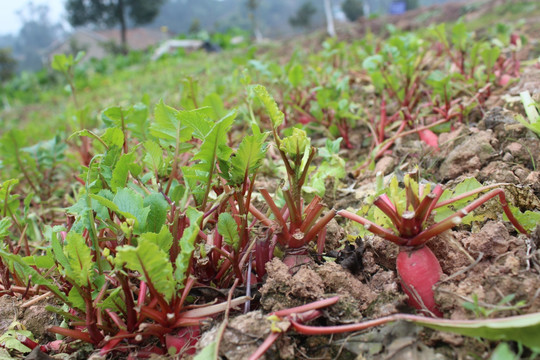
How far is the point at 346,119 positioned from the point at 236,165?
4.39 ft

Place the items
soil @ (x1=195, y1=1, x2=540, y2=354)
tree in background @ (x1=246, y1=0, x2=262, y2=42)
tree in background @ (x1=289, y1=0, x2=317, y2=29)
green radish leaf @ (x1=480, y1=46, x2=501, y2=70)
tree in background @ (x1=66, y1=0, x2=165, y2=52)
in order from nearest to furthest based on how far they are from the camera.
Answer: soil @ (x1=195, y1=1, x2=540, y2=354) < green radish leaf @ (x1=480, y1=46, x2=501, y2=70) < tree in background @ (x1=246, y1=0, x2=262, y2=42) < tree in background @ (x1=289, y1=0, x2=317, y2=29) < tree in background @ (x1=66, y1=0, x2=165, y2=52)

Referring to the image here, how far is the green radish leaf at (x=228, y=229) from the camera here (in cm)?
108

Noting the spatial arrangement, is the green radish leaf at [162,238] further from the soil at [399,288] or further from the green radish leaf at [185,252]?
the soil at [399,288]

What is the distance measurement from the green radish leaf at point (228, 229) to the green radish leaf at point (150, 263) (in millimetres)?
189

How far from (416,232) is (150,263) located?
2.18 feet

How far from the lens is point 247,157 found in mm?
1126

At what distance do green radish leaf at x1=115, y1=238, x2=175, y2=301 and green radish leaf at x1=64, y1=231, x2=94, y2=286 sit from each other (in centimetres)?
15

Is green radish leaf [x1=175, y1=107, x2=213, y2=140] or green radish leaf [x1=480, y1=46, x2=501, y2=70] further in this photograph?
green radish leaf [x1=480, y1=46, x2=501, y2=70]

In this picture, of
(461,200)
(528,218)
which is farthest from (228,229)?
(528,218)

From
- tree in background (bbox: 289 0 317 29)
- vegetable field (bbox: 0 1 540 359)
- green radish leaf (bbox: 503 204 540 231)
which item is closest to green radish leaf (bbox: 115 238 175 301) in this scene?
vegetable field (bbox: 0 1 540 359)

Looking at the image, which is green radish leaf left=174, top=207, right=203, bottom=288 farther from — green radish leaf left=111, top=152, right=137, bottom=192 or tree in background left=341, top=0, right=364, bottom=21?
tree in background left=341, top=0, right=364, bottom=21

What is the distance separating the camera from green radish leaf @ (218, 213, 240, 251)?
3.56 ft

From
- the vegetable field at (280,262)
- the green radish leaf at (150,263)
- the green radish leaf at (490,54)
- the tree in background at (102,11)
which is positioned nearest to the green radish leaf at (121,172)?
the vegetable field at (280,262)

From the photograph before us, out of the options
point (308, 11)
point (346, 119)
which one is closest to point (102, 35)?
point (308, 11)
